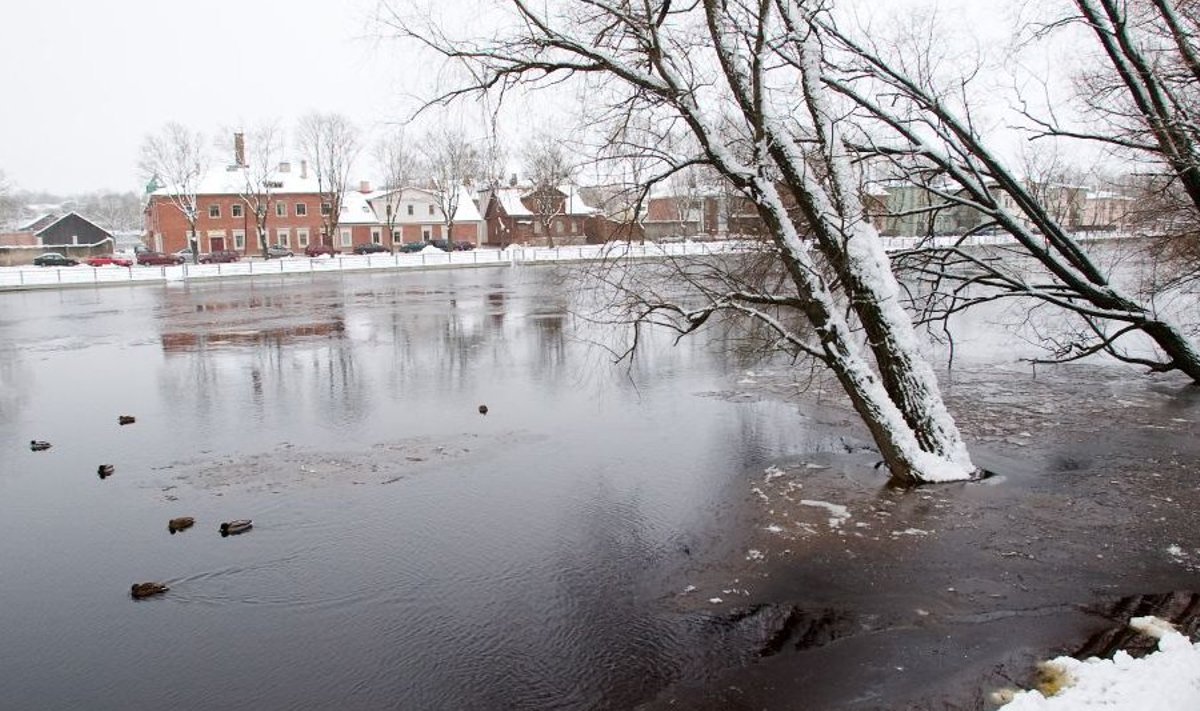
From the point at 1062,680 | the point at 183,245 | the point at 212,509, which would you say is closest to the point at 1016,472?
the point at 1062,680

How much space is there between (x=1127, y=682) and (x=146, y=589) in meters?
8.09

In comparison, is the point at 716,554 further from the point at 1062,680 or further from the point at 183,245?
the point at 183,245

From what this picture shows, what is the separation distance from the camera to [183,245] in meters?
75.6

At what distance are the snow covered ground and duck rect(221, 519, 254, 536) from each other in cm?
769

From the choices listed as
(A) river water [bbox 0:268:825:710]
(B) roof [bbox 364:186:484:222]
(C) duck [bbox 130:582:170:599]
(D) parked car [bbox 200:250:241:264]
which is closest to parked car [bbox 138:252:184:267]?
(D) parked car [bbox 200:250:241:264]

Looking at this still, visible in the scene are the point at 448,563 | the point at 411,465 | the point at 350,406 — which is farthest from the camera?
the point at 350,406

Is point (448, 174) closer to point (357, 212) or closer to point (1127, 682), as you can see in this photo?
point (357, 212)

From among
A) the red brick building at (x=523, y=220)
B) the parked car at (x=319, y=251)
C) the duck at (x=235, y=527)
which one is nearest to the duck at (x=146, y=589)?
the duck at (x=235, y=527)

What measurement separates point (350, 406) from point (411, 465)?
413cm

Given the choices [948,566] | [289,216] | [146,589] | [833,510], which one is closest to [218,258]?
[289,216]

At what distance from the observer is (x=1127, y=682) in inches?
224

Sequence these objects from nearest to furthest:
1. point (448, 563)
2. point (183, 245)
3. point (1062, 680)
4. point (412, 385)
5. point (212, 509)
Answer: point (1062, 680) < point (448, 563) < point (212, 509) < point (412, 385) < point (183, 245)

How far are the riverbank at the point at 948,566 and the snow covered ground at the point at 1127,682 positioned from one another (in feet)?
1.07

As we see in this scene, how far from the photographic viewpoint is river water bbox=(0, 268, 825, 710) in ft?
22.4
